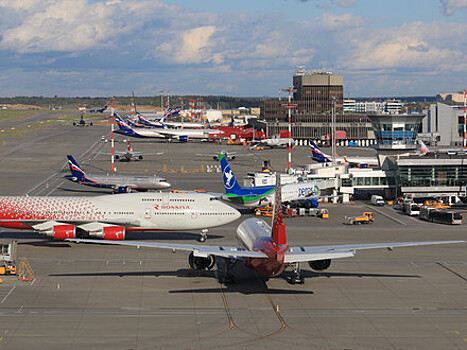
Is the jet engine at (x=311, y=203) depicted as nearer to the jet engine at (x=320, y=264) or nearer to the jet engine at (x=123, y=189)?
the jet engine at (x=123, y=189)

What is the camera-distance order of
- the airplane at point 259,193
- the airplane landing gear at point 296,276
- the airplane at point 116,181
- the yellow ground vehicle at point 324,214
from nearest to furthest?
the airplane landing gear at point 296,276 < the airplane at point 259,193 < the yellow ground vehicle at point 324,214 < the airplane at point 116,181

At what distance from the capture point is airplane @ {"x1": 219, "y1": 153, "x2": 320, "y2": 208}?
79.1 metres

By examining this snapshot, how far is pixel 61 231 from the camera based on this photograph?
6053cm

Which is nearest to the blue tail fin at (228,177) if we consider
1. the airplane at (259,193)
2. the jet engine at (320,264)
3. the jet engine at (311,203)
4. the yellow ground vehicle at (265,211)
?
the airplane at (259,193)

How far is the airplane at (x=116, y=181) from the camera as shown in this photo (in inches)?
3962

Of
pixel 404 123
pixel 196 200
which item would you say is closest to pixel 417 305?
pixel 196 200

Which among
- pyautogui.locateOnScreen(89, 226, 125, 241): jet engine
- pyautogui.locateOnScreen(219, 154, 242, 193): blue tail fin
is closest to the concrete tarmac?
pyautogui.locateOnScreen(89, 226, 125, 241): jet engine

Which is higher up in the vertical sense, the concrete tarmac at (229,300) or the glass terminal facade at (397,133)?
the glass terminal facade at (397,133)

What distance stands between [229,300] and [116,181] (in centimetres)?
6050

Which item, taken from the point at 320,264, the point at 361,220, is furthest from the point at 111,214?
the point at 361,220

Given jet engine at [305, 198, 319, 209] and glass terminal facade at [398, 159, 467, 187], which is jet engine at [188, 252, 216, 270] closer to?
jet engine at [305, 198, 319, 209]

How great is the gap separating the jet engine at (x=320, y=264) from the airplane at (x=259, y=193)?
27263 mm

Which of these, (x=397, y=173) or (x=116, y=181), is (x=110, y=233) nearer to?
(x=116, y=181)

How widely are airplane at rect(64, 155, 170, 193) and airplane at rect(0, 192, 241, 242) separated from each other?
37982 mm
